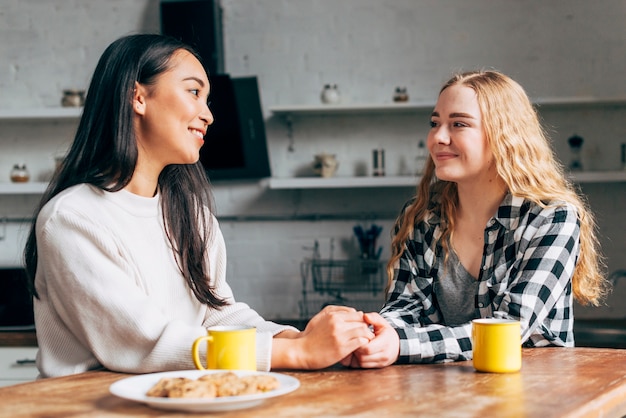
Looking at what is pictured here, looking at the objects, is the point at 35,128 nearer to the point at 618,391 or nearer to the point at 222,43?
the point at 222,43

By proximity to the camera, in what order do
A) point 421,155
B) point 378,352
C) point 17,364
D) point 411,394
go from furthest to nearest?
point 421,155, point 17,364, point 378,352, point 411,394

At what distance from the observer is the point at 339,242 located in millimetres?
4203

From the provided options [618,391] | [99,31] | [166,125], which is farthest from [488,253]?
[99,31]

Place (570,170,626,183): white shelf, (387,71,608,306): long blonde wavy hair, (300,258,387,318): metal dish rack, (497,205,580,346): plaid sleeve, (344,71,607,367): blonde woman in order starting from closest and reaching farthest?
(497,205,580,346): plaid sleeve, (344,71,607,367): blonde woman, (387,71,608,306): long blonde wavy hair, (570,170,626,183): white shelf, (300,258,387,318): metal dish rack

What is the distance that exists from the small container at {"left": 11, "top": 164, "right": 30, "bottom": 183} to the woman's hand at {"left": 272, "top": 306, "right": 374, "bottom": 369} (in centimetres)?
313

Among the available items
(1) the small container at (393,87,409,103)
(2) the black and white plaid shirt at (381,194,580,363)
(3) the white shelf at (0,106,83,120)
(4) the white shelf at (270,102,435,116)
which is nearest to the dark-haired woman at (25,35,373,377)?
(2) the black and white plaid shirt at (381,194,580,363)

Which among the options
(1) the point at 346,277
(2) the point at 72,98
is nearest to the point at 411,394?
(1) the point at 346,277

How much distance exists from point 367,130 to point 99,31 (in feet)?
5.10

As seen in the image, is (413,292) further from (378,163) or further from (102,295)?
(378,163)

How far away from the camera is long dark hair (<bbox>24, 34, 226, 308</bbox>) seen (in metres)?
1.73

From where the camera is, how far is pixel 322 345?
1.52 meters

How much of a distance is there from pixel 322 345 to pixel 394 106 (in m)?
2.55

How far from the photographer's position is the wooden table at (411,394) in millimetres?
1176

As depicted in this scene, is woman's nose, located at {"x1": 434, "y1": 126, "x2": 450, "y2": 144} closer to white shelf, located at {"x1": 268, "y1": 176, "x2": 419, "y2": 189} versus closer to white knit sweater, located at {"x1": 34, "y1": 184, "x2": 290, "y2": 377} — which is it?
white knit sweater, located at {"x1": 34, "y1": 184, "x2": 290, "y2": 377}
